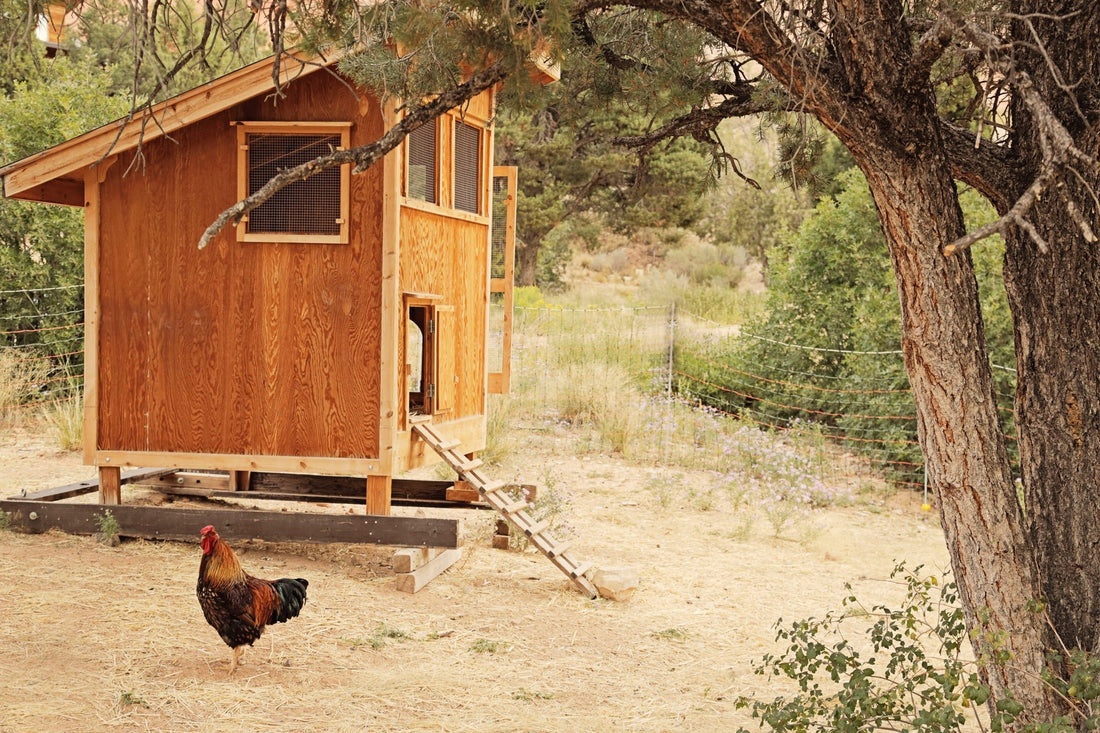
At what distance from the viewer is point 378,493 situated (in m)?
7.62

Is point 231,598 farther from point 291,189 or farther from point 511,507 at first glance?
point 291,189

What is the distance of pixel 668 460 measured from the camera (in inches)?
482

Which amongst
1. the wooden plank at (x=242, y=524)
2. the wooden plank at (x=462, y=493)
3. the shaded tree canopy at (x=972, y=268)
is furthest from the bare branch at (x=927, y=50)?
the wooden plank at (x=462, y=493)

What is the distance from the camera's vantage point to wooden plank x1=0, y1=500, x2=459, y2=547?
24.4 feet

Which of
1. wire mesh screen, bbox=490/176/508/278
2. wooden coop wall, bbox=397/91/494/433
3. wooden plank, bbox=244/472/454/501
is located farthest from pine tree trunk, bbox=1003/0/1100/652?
wire mesh screen, bbox=490/176/508/278

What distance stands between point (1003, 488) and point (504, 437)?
26.8 feet

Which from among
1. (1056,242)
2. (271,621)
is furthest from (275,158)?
(1056,242)

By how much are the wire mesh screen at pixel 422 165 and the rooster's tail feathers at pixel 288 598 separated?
3.08 meters

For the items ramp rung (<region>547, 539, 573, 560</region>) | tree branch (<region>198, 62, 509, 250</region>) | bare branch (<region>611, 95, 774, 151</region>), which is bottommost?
ramp rung (<region>547, 539, 573, 560</region>)

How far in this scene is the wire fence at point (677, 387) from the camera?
11844 millimetres

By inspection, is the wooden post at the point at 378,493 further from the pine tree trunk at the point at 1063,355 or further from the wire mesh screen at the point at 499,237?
the pine tree trunk at the point at 1063,355

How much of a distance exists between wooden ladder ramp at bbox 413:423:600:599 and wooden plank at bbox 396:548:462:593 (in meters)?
0.57

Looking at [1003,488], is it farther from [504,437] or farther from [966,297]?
[504,437]

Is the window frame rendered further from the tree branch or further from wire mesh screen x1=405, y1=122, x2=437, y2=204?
the tree branch
